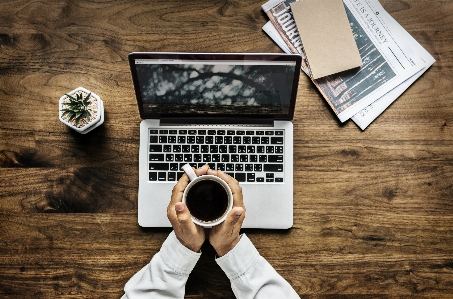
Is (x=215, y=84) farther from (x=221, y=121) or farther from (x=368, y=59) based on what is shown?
(x=368, y=59)

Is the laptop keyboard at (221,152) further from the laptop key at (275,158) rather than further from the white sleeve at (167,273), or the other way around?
the white sleeve at (167,273)

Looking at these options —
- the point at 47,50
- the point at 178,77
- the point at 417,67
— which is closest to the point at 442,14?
the point at 417,67

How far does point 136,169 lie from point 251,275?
353mm

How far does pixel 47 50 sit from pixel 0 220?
413 millimetres

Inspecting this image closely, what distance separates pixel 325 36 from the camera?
108cm

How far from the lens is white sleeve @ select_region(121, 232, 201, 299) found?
0.98 m

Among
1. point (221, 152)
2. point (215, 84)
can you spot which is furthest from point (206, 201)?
point (215, 84)

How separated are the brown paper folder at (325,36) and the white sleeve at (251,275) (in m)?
0.43

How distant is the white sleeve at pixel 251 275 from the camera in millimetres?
979

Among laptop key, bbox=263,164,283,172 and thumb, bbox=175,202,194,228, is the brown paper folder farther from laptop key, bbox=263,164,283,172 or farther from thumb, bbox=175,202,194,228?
thumb, bbox=175,202,194,228

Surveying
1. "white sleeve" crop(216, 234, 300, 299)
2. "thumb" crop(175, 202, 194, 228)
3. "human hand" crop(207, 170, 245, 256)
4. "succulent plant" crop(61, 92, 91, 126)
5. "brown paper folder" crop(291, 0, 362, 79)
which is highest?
"succulent plant" crop(61, 92, 91, 126)

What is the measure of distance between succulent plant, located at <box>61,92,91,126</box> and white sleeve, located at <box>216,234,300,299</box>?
435 mm

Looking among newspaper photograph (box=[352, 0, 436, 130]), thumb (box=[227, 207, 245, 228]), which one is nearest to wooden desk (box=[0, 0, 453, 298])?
newspaper photograph (box=[352, 0, 436, 130])

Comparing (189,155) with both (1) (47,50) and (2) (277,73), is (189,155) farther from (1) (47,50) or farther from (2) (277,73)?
(1) (47,50)
